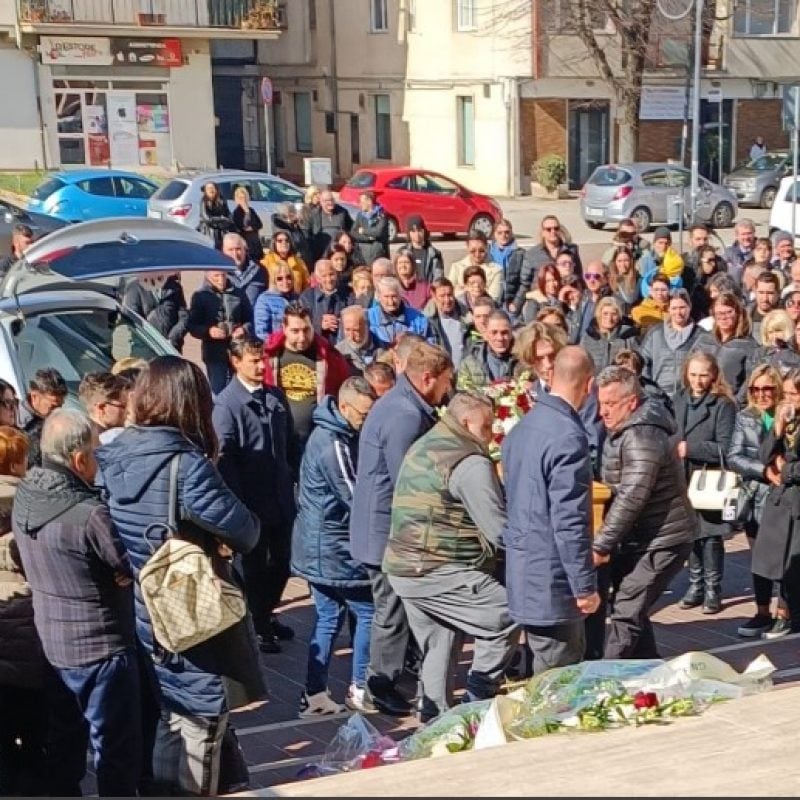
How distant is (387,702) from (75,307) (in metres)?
3.68

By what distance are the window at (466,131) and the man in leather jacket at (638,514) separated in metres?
32.1

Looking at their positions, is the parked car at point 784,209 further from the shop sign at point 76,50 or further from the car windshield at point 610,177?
the shop sign at point 76,50

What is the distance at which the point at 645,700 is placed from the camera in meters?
5.06

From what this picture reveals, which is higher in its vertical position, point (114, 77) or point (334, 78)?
point (114, 77)

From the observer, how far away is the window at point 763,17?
4009 centimetres

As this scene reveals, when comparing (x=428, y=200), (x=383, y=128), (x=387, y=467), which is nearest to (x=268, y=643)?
(x=387, y=467)

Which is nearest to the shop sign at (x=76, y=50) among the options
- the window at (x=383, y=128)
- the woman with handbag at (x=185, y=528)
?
the window at (x=383, y=128)

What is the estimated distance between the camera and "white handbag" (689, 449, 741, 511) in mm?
8969

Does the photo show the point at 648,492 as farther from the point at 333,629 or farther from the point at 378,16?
the point at 378,16

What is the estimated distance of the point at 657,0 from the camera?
3372cm

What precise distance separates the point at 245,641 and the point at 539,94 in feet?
110

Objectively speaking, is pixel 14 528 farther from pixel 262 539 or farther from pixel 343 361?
pixel 343 361

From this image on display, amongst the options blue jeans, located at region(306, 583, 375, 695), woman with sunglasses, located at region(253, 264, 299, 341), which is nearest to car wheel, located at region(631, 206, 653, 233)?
woman with sunglasses, located at region(253, 264, 299, 341)

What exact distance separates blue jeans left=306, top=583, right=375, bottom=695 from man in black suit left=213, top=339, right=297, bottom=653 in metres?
0.81
